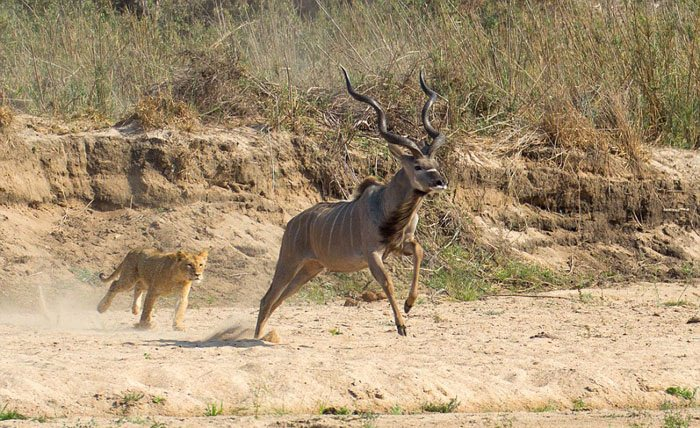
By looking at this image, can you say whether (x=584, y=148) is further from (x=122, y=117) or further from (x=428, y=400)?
(x=428, y=400)

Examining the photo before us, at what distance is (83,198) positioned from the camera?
11.8 meters

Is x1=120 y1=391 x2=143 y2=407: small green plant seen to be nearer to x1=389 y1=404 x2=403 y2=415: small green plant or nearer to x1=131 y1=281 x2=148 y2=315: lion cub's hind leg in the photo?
x1=389 y1=404 x2=403 y2=415: small green plant

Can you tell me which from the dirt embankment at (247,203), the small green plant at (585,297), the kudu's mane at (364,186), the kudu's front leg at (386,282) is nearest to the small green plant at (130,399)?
the kudu's front leg at (386,282)

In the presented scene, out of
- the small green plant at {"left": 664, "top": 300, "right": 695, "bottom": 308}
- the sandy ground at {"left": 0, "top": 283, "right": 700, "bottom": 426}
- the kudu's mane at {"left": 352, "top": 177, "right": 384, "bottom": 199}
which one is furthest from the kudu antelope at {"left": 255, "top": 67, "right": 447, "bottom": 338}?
the small green plant at {"left": 664, "top": 300, "right": 695, "bottom": 308}

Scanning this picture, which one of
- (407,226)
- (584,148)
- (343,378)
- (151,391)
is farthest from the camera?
(584,148)

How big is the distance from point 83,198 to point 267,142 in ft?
6.47

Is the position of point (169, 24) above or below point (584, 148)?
above

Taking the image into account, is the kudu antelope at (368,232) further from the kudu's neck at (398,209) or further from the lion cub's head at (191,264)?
the lion cub's head at (191,264)

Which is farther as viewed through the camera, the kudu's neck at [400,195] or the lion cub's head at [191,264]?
the lion cub's head at [191,264]

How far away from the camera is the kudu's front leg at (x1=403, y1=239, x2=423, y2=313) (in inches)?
332

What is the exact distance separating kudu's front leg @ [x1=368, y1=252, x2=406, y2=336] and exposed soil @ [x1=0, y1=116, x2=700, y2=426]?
0.64 feet

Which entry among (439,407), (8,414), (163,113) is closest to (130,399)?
(8,414)

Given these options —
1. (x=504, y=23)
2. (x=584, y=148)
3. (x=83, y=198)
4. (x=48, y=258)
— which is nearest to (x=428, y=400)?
(x=48, y=258)

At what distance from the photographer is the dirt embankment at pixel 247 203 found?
36.8 ft
